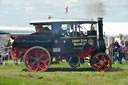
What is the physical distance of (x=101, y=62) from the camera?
11750 millimetres

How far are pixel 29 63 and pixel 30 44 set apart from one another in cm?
78

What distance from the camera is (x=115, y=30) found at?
26609 millimetres

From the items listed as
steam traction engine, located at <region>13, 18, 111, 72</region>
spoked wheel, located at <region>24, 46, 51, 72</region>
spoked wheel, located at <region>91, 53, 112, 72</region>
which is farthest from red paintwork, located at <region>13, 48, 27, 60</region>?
spoked wheel, located at <region>91, 53, 112, 72</region>

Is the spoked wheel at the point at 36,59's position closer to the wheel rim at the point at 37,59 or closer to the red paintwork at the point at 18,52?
the wheel rim at the point at 37,59

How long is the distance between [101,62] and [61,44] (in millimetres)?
1799

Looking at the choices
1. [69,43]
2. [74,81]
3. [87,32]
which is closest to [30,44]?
[69,43]

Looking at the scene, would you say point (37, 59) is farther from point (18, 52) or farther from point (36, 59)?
point (18, 52)

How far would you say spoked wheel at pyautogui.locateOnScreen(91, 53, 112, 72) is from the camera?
1175cm

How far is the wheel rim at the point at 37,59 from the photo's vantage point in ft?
38.1

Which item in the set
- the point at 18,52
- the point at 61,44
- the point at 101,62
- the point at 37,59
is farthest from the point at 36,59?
the point at 101,62

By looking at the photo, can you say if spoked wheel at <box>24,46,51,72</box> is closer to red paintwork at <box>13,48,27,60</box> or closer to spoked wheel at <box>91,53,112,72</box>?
red paintwork at <box>13,48,27,60</box>

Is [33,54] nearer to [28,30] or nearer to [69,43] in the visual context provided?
[69,43]

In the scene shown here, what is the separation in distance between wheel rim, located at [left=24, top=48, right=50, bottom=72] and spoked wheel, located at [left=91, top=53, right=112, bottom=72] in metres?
1.91

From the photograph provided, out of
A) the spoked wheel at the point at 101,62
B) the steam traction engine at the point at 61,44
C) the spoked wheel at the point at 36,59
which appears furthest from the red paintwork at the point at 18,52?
the spoked wheel at the point at 101,62
